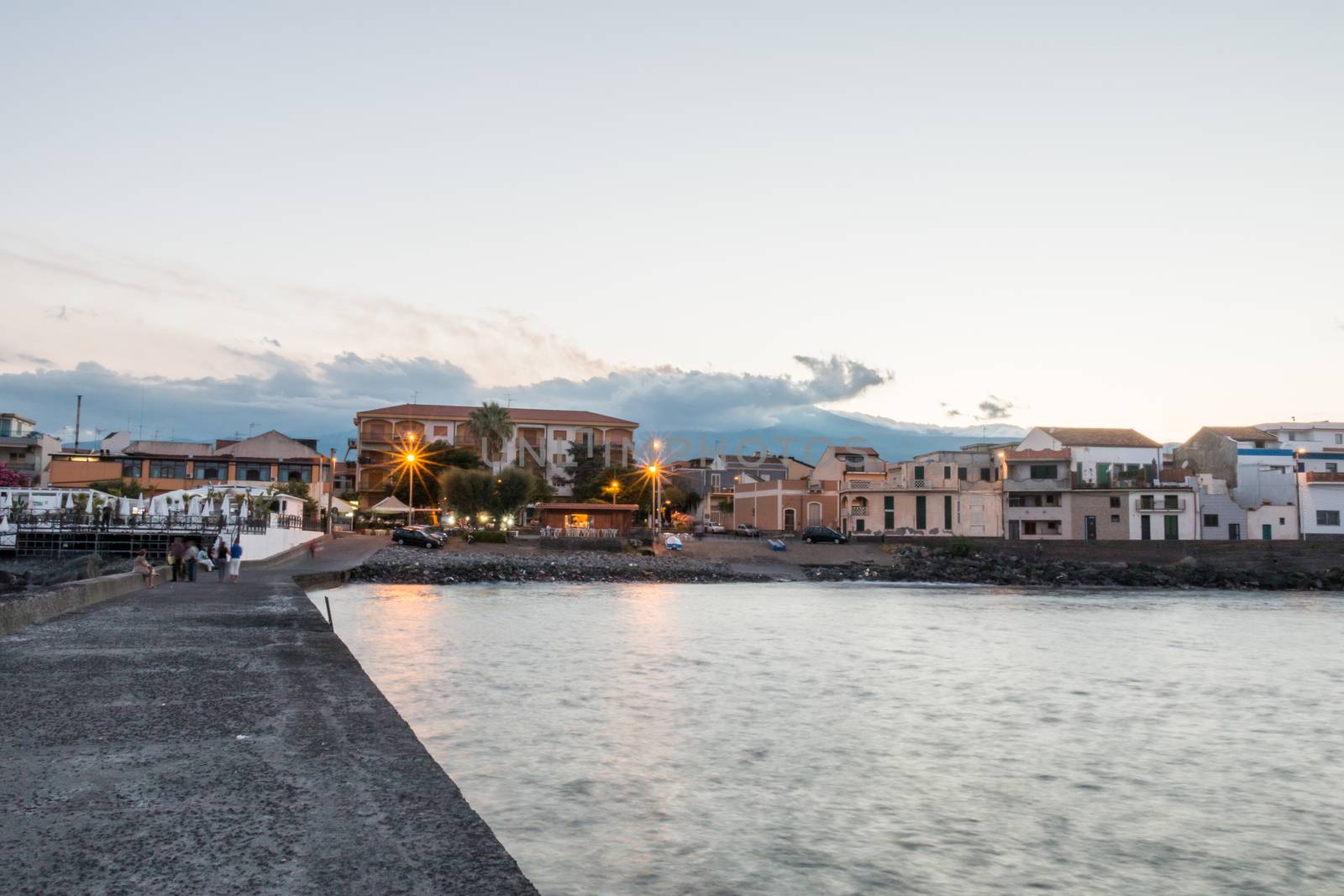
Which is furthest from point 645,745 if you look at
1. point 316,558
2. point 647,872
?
point 316,558

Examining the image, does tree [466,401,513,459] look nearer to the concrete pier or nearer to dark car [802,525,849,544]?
dark car [802,525,849,544]

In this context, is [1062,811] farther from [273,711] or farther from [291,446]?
[291,446]

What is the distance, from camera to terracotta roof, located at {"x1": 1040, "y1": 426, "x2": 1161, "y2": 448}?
230ft

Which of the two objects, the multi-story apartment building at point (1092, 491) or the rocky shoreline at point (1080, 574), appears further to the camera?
the multi-story apartment building at point (1092, 491)

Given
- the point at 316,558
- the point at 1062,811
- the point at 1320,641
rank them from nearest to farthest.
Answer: the point at 1062,811, the point at 1320,641, the point at 316,558

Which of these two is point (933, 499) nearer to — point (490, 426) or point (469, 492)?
point (469, 492)

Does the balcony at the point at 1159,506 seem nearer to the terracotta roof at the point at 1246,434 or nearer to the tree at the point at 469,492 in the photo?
the terracotta roof at the point at 1246,434

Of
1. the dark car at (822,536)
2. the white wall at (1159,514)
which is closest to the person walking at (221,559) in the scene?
the dark car at (822,536)

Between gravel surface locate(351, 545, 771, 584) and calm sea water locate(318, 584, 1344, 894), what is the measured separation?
18.3 metres

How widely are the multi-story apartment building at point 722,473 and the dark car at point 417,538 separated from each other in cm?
4617

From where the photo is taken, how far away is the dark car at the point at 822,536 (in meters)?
68.8

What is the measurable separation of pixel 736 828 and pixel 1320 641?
26479mm

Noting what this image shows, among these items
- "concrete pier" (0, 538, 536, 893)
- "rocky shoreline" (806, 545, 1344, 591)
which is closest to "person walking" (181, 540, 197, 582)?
"concrete pier" (0, 538, 536, 893)

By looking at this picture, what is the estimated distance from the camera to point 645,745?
1325 cm
